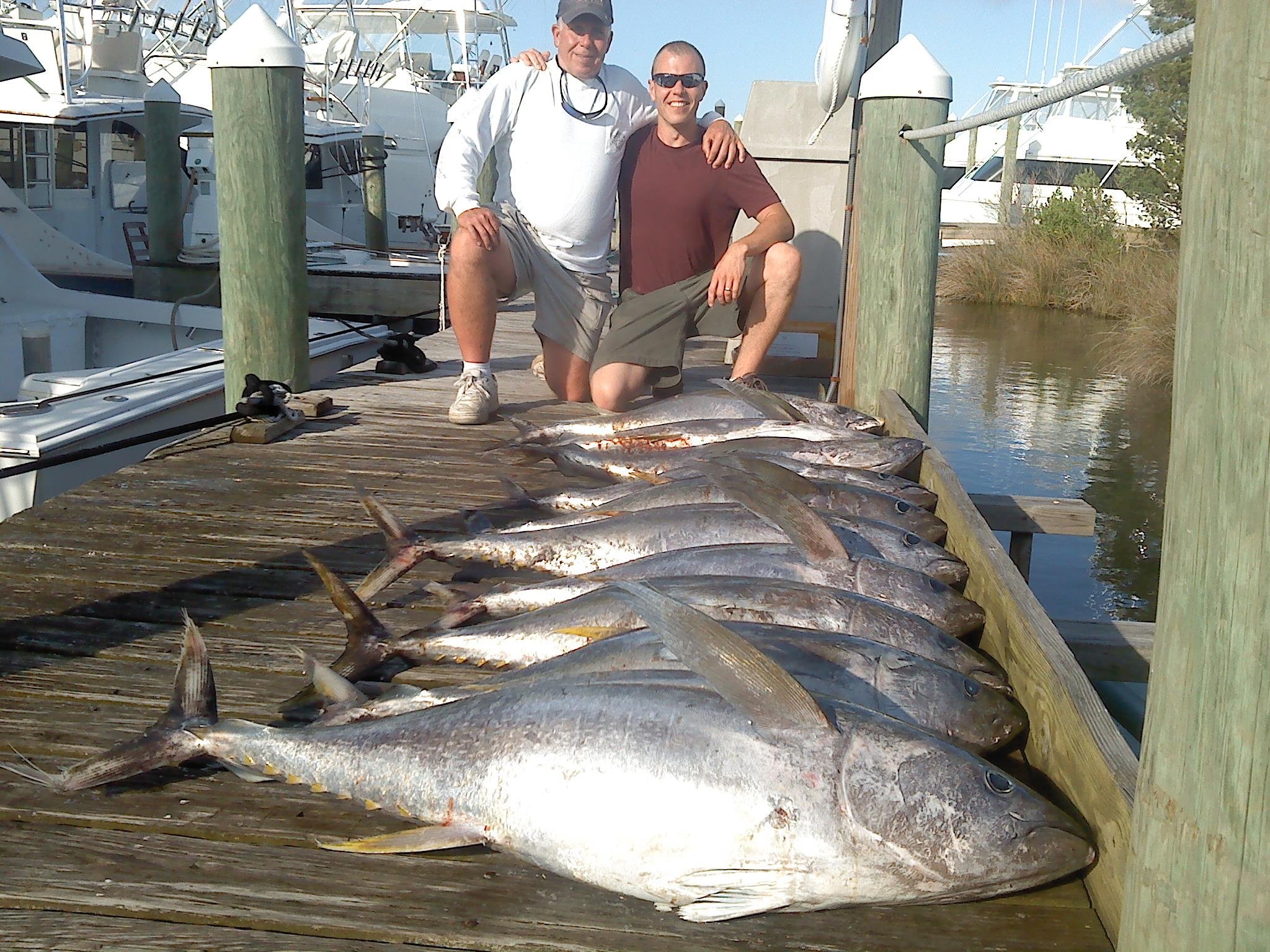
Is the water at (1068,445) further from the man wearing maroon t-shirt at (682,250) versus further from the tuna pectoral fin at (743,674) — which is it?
the tuna pectoral fin at (743,674)

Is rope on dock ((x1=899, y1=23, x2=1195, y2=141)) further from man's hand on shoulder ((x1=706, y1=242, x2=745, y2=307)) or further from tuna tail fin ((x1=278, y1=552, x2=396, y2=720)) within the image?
tuna tail fin ((x1=278, y1=552, x2=396, y2=720))

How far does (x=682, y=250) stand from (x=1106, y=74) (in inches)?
128

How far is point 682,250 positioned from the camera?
18.5 feet

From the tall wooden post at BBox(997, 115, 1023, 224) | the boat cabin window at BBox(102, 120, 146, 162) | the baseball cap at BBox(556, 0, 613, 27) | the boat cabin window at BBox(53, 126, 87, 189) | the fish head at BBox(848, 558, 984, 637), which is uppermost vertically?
the tall wooden post at BBox(997, 115, 1023, 224)

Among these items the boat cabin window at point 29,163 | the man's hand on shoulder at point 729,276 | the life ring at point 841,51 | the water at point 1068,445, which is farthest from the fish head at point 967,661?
the boat cabin window at point 29,163

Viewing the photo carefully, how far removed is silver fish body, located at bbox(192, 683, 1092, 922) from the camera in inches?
70.8

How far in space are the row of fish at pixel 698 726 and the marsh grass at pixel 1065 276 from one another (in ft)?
41.5

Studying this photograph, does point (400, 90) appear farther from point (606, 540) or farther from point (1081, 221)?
point (606, 540)

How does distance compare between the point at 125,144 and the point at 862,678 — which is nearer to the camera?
the point at 862,678

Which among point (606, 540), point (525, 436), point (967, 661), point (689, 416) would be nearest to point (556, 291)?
point (525, 436)

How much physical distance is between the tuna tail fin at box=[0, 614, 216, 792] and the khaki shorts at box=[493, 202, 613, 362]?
3.51 m

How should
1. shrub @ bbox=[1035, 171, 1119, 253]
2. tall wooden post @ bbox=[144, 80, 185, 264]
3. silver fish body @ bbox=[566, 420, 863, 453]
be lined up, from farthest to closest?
shrub @ bbox=[1035, 171, 1119, 253] < tall wooden post @ bbox=[144, 80, 185, 264] < silver fish body @ bbox=[566, 420, 863, 453]

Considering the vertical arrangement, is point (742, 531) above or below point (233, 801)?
above

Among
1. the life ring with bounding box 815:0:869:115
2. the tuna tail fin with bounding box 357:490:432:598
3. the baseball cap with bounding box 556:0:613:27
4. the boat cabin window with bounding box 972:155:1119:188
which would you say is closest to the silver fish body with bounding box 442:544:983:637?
the tuna tail fin with bounding box 357:490:432:598
